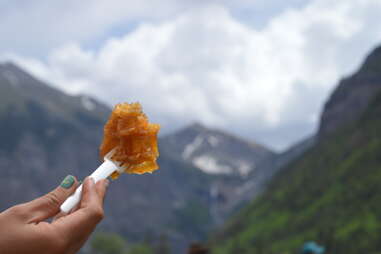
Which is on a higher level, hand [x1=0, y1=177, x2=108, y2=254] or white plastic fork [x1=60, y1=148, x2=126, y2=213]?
white plastic fork [x1=60, y1=148, x2=126, y2=213]

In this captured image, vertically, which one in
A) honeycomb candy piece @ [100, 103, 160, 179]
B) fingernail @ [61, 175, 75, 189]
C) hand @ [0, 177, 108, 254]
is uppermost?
honeycomb candy piece @ [100, 103, 160, 179]

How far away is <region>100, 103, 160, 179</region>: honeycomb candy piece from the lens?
13.4 feet

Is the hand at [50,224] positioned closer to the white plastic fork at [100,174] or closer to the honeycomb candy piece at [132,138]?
the white plastic fork at [100,174]

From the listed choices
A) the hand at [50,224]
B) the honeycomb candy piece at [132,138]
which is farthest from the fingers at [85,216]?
the honeycomb candy piece at [132,138]

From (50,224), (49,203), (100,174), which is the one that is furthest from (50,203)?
(100,174)

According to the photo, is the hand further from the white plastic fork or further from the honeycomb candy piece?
the honeycomb candy piece

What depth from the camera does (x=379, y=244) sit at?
12900 cm

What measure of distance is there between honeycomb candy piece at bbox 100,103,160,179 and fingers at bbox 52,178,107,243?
0.62 meters

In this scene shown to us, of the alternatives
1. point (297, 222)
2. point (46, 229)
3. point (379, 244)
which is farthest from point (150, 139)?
point (297, 222)

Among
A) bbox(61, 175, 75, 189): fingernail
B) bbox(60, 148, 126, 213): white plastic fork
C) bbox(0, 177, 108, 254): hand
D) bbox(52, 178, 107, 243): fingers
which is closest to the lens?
bbox(0, 177, 108, 254): hand

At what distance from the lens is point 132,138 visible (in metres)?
4.18

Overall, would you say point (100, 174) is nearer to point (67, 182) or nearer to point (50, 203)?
point (67, 182)

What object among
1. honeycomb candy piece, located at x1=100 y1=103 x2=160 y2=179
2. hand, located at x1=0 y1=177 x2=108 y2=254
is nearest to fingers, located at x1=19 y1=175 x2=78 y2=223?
hand, located at x1=0 y1=177 x2=108 y2=254

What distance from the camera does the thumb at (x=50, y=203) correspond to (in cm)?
311
